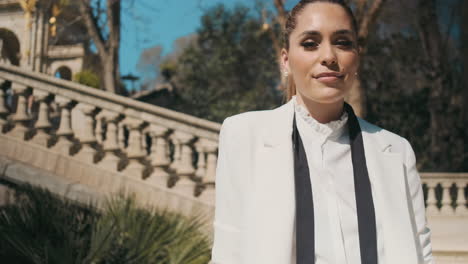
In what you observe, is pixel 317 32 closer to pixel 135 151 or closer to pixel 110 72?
pixel 135 151

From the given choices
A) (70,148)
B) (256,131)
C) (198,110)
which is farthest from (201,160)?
(198,110)

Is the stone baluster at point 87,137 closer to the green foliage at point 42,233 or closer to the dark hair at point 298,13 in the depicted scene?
the green foliage at point 42,233

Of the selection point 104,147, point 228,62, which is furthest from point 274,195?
point 228,62

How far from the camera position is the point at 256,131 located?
1.56 m

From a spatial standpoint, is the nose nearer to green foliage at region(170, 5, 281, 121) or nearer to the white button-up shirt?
the white button-up shirt

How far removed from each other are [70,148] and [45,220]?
6.38 feet

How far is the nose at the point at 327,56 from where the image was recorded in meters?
1.51

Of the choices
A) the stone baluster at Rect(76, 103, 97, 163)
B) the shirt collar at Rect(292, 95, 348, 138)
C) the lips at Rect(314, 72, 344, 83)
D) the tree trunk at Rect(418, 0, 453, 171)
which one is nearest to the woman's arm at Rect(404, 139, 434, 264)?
the shirt collar at Rect(292, 95, 348, 138)

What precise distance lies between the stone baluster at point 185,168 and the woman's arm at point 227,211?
387 cm

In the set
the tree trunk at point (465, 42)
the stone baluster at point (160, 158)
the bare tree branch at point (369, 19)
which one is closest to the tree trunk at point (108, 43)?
the stone baluster at point (160, 158)

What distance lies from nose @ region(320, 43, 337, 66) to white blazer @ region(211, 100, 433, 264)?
215mm

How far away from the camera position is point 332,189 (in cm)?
153

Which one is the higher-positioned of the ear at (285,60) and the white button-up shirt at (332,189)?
the ear at (285,60)

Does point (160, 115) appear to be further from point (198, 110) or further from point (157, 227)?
point (198, 110)
